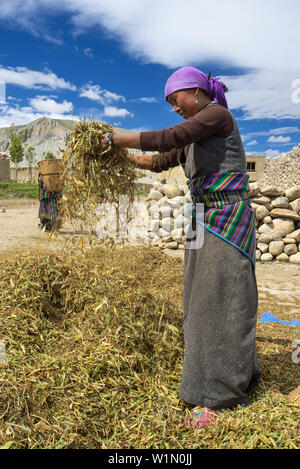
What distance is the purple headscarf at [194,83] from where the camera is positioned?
192cm

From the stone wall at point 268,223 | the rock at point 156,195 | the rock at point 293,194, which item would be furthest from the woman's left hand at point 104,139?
the rock at point 156,195

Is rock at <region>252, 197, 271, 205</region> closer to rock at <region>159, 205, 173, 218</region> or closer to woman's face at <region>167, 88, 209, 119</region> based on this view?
rock at <region>159, 205, 173, 218</region>

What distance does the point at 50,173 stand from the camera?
301 inches

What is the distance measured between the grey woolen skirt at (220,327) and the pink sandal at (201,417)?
1.3 inches

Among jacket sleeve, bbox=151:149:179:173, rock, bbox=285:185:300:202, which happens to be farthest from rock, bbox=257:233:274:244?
jacket sleeve, bbox=151:149:179:173

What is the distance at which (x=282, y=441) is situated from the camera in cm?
175

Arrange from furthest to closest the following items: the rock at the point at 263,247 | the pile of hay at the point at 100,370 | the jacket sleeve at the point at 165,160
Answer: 1. the rock at the point at 263,247
2. the jacket sleeve at the point at 165,160
3. the pile of hay at the point at 100,370

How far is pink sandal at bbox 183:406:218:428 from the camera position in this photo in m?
1.87

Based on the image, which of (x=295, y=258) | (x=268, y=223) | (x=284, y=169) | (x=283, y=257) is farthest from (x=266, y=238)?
(x=284, y=169)

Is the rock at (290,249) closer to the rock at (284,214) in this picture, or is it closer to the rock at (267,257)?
the rock at (267,257)

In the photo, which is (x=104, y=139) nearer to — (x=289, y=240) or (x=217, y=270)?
(x=217, y=270)

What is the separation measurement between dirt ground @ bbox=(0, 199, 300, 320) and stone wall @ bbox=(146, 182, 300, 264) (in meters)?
0.30

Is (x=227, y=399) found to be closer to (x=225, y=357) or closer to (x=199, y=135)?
(x=225, y=357)

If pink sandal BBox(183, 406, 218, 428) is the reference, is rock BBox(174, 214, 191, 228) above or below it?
above
